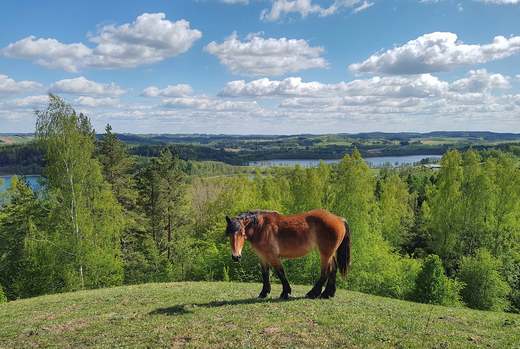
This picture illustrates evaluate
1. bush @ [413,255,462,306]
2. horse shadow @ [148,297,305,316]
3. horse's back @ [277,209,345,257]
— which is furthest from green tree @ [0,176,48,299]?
bush @ [413,255,462,306]

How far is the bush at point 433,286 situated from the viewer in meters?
27.7

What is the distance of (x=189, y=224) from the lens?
4934cm

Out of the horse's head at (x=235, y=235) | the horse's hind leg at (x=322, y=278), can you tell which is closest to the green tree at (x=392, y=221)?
the horse's hind leg at (x=322, y=278)

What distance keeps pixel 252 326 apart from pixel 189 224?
40.2 metres

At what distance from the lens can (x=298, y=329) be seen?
988 centimetres

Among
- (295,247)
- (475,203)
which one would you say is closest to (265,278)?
(295,247)

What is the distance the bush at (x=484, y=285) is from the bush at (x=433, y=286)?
30.2 feet

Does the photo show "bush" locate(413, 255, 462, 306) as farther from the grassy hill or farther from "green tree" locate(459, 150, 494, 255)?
"green tree" locate(459, 150, 494, 255)

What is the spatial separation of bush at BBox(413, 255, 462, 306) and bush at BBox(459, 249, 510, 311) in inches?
362

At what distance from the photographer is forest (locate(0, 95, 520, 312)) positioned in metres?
29.8

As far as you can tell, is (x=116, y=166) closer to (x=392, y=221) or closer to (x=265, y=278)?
(x=392, y=221)

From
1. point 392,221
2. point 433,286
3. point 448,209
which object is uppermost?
point 448,209

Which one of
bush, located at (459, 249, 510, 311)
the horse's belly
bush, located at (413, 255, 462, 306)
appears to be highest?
the horse's belly

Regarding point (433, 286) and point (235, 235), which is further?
point (433, 286)
